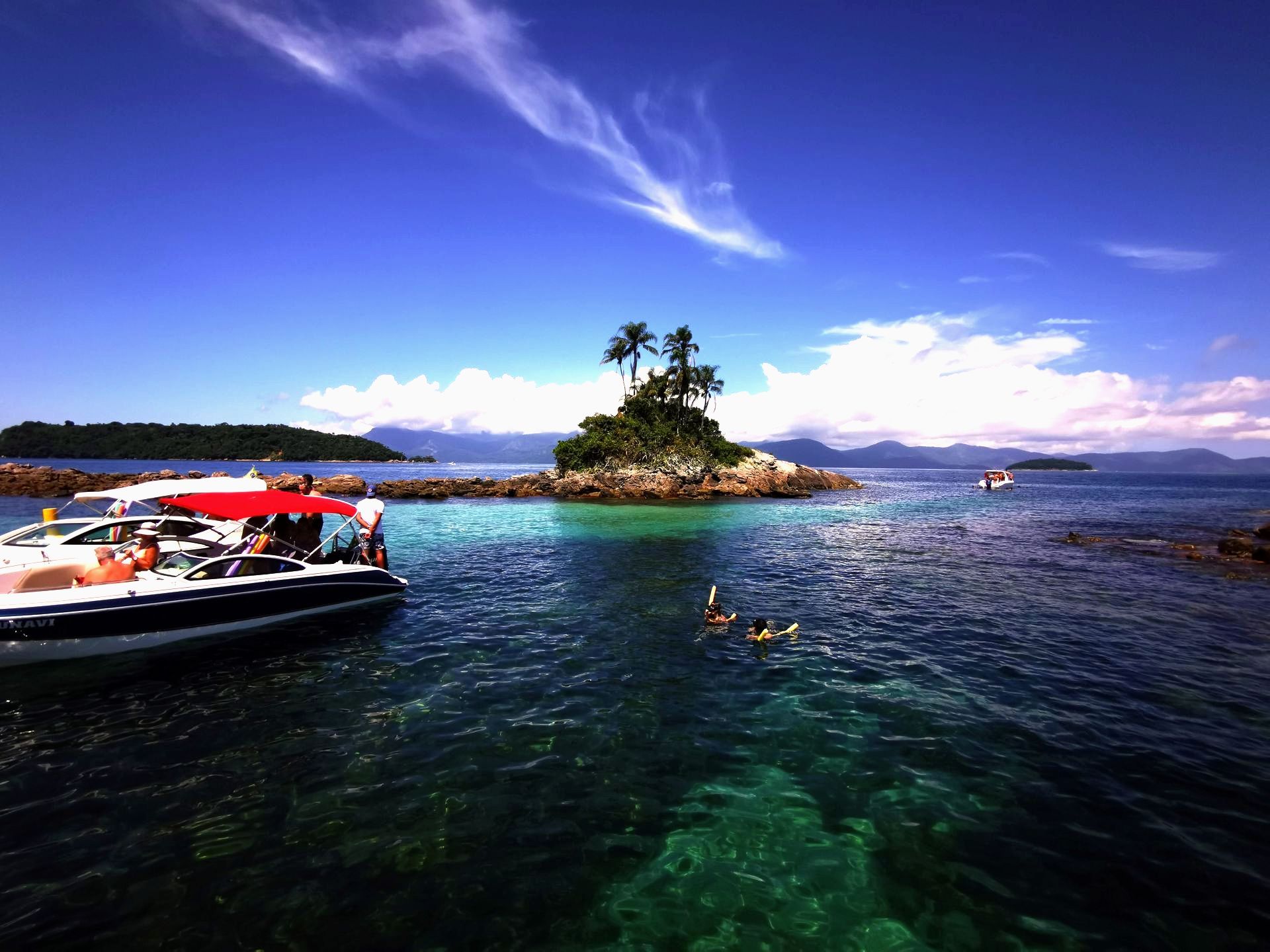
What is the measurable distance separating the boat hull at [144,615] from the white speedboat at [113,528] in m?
2.56

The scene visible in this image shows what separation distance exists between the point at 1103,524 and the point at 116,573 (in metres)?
56.1

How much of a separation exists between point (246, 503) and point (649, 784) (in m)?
13.7

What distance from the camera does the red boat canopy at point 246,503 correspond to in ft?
46.7

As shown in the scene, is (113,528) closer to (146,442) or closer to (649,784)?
(649,784)

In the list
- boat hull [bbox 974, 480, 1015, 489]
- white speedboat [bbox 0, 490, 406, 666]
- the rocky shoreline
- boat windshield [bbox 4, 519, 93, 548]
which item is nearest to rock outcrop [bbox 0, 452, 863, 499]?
the rocky shoreline

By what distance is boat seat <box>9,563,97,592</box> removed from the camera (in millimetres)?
11602

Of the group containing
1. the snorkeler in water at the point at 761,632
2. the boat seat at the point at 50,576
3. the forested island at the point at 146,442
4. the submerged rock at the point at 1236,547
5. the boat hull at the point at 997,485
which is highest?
the forested island at the point at 146,442

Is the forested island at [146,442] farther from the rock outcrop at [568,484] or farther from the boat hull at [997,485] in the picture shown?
the boat hull at [997,485]

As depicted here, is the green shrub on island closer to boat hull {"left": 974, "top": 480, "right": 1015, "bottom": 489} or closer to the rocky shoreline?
the rocky shoreline

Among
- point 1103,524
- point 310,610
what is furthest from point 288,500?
point 1103,524

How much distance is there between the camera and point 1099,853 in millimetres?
6160

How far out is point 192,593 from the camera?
1216 centimetres

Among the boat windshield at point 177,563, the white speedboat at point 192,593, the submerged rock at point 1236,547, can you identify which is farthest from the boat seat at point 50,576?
the submerged rock at point 1236,547

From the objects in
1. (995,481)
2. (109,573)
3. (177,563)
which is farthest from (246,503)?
(995,481)
